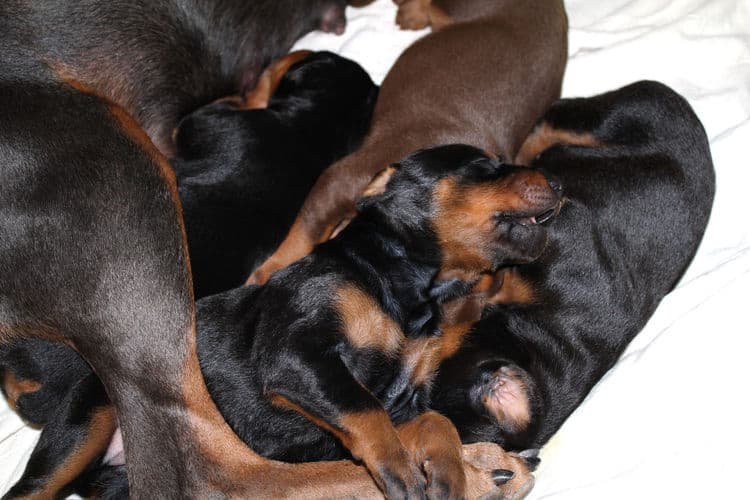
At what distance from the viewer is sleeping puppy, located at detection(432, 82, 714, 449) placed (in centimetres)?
279

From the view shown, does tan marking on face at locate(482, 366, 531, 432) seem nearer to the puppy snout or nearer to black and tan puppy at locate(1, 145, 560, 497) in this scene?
black and tan puppy at locate(1, 145, 560, 497)

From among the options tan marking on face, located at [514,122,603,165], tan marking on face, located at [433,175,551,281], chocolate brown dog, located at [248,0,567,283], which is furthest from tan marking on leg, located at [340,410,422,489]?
tan marking on face, located at [514,122,603,165]

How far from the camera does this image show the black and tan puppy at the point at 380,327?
98.5 inches

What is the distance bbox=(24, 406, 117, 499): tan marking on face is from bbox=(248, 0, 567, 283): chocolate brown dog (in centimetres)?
83

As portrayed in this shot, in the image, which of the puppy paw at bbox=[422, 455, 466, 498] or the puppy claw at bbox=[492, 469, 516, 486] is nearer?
the puppy paw at bbox=[422, 455, 466, 498]

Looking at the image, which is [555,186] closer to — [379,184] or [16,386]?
[379,184]

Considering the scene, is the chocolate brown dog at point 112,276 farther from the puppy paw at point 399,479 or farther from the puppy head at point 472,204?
the puppy head at point 472,204

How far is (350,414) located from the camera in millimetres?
2455

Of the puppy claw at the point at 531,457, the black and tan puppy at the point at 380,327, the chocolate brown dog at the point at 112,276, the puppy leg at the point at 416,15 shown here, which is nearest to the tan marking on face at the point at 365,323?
the black and tan puppy at the point at 380,327

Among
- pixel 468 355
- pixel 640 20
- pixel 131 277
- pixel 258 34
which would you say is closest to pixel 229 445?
pixel 131 277

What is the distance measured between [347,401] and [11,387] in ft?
3.76

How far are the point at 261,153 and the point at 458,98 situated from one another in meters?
0.77

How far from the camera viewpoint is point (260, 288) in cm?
293

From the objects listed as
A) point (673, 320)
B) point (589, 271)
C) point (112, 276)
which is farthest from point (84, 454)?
point (673, 320)
